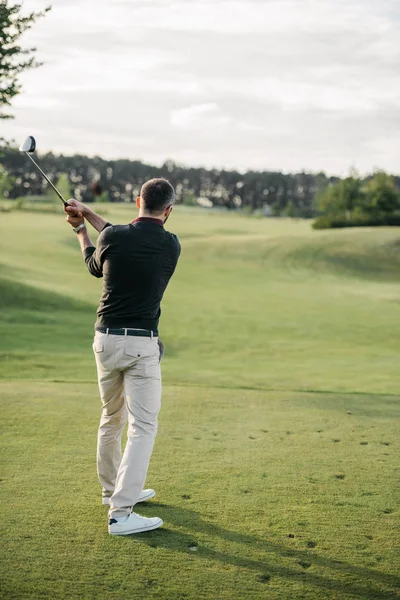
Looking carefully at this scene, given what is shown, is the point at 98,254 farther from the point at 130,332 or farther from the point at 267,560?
the point at 267,560

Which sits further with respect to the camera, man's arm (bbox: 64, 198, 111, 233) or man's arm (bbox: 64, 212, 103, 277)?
man's arm (bbox: 64, 198, 111, 233)

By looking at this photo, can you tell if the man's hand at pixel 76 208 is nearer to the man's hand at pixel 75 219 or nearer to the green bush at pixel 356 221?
the man's hand at pixel 75 219

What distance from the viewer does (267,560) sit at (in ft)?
16.4

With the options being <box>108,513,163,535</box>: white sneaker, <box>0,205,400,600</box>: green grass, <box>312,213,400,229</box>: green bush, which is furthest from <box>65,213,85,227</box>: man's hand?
<box>312,213,400,229</box>: green bush

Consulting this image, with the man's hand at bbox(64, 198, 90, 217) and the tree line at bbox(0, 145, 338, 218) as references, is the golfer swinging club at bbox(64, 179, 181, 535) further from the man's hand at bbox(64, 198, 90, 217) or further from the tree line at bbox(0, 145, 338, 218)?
the tree line at bbox(0, 145, 338, 218)

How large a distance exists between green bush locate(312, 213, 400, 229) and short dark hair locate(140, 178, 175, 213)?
176ft

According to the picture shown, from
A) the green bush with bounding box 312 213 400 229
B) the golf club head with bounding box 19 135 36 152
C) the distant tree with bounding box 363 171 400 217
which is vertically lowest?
the green bush with bounding box 312 213 400 229

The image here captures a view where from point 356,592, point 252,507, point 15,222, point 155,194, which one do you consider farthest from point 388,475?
point 15,222

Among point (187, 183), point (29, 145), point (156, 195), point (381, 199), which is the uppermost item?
point (187, 183)

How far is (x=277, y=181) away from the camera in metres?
98.3

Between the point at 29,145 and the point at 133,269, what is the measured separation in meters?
1.84

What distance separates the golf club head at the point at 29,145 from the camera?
21.6ft

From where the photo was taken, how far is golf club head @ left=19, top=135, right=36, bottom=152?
6.58 metres

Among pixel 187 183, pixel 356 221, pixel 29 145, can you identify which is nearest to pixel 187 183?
pixel 187 183
